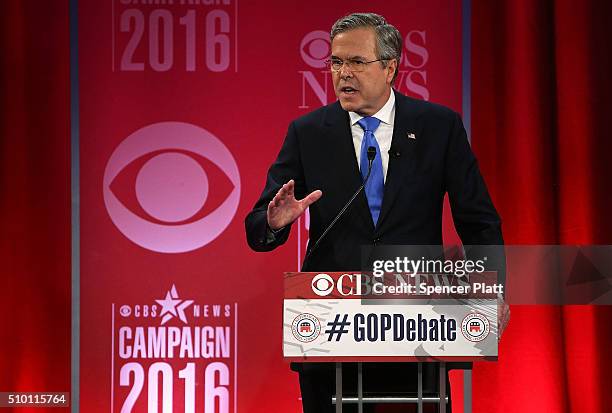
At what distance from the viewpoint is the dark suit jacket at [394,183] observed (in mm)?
2484

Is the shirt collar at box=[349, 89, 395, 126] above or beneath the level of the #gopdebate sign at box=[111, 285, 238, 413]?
above

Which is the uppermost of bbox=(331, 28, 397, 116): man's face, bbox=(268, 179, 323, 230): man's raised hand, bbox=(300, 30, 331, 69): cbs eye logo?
bbox=(300, 30, 331, 69): cbs eye logo

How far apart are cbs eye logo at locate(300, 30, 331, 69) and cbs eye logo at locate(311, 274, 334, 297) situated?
2.12 m

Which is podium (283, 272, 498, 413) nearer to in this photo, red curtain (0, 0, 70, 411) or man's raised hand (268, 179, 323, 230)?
man's raised hand (268, 179, 323, 230)

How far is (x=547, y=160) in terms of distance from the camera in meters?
3.93

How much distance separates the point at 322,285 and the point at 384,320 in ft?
0.54

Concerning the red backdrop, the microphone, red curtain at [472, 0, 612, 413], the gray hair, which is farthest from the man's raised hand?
red curtain at [472, 0, 612, 413]

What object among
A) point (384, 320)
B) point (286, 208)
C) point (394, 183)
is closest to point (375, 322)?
point (384, 320)

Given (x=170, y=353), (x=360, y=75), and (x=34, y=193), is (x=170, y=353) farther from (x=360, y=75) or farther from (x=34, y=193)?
(x=360, y=75)

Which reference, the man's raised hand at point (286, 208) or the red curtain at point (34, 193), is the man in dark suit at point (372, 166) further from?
the red curtain at point (34, 193)

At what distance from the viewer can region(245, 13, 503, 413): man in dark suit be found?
8.16 feet

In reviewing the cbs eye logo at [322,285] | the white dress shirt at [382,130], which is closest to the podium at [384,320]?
the cbs eye logo at [322,285]

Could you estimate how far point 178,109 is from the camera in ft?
13.1

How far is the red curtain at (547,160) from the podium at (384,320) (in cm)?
198
